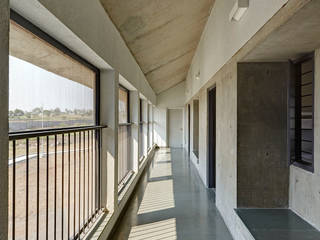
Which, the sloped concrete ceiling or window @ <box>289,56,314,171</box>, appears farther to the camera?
the sloped concrete ceiling

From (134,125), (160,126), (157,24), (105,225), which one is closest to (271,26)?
(157,24)

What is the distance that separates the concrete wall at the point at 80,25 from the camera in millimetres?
1426

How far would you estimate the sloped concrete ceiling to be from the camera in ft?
9.45

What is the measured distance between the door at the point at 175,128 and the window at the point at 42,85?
10.2 meters

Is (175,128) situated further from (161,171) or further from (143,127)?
(161,171)

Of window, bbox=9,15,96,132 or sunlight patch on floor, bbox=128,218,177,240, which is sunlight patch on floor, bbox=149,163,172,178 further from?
window, bbox=9,15,96,132

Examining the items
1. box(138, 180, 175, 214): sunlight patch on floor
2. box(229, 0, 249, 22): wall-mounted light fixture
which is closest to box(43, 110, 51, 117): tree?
box(229, 0, 249, 22): wall-mounted light fixture

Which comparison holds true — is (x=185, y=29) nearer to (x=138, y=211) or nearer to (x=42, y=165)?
(x=138, y=211)

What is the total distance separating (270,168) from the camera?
2777 mm

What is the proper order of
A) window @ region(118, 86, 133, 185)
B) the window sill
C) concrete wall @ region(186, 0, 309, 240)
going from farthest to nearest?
window @ region(118, 86, 133, 185), the window sill, concrete wall @ region(186, 0, 309, 240)

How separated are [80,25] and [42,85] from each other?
21.2 inches

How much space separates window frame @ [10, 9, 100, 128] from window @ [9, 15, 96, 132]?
0.07 feet

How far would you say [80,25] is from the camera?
1882 millimetres

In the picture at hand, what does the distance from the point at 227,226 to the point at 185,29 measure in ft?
11.3
